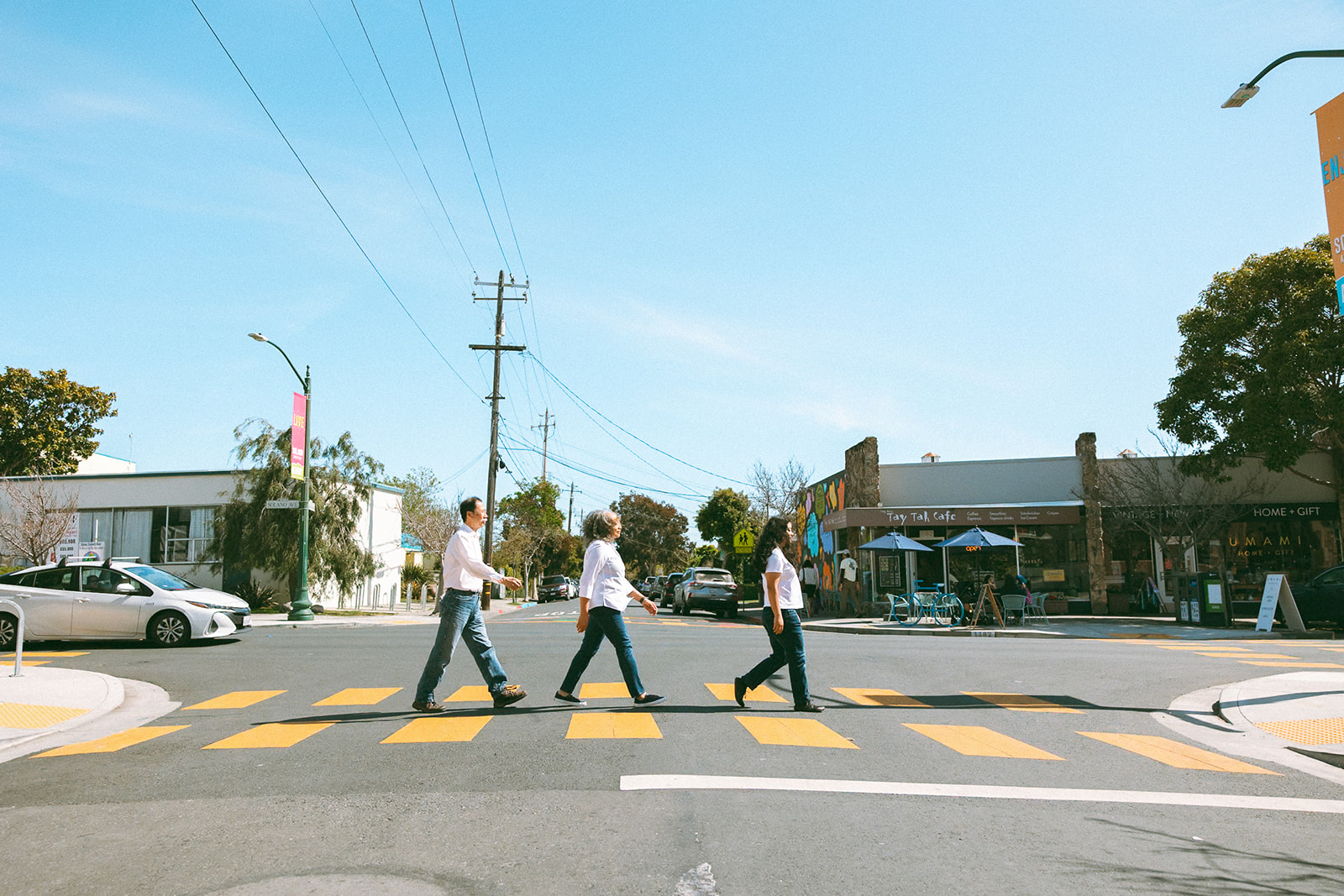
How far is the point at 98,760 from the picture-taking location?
6.76 m

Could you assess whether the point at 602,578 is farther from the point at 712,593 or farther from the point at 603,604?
the point at 712,593

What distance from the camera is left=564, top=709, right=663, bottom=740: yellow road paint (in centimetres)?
743

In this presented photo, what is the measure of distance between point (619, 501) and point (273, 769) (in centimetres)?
8039

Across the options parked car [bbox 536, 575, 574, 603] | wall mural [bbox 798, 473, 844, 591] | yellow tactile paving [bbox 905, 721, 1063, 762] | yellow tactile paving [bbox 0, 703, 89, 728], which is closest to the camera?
yellow tactile paving [bbox 905, 721, 1063, 762]

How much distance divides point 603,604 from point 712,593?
2471 centimetres

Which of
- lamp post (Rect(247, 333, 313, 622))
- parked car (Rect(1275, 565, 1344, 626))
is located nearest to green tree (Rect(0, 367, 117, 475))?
lamp post (Rect(247, 333, 313, 622))

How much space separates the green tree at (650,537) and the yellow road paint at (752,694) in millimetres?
73189

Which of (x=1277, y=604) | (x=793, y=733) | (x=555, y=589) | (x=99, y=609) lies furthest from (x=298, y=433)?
(x=555, y=589)

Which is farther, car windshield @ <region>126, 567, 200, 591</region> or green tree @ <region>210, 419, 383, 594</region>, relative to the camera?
green tree @ <region>210, 419, 383, 594</region>

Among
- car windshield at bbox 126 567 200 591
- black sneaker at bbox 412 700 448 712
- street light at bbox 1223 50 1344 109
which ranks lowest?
black sneaker at bbox 412 700 448 712

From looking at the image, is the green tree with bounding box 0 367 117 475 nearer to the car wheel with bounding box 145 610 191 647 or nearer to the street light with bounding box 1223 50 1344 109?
the car wheel with bounding box 145 610 191 647

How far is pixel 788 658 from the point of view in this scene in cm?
894

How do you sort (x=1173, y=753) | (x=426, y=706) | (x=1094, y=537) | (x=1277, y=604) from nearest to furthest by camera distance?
(x=1173, y=753) < (x=426, y=706) < (x=1277, y=604) < (x=1094, y=537)

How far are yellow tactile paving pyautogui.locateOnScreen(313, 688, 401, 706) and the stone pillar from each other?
23.7m
